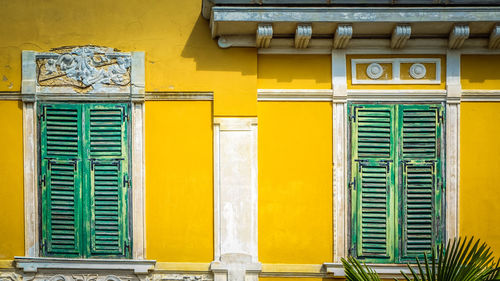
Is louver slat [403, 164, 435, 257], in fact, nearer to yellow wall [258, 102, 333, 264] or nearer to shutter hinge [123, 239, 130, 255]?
yellow wall [258, 102, 333, 264]

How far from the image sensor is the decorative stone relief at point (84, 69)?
5730 mm

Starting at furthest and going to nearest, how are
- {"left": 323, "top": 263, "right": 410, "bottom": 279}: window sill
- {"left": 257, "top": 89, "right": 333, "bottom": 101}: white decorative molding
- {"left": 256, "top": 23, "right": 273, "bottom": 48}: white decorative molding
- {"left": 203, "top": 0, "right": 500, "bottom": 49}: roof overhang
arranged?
1. {"left": 257, "top": 89, "right": 333, "bottom": 101}: white decorative molding
2. {"left": 323, "top": 263, "right": 410, "bottom": 279}: window sill
3. {"left": 256, "top": 23, "right": 273, "bottom": 48}: white decorative molding
4. {"left": 203, "top": 0, "right": 500, "bottom": 49}: roof overhang

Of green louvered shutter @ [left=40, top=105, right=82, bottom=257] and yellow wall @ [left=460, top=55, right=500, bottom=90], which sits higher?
yellow wall @ [left=460, top=55, right=500, bottom=90]

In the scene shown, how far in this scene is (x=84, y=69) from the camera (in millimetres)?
5734

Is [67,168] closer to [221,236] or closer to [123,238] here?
[123,238]

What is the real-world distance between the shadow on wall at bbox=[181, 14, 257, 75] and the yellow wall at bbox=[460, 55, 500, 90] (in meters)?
2.39

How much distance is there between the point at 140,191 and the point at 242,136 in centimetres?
130

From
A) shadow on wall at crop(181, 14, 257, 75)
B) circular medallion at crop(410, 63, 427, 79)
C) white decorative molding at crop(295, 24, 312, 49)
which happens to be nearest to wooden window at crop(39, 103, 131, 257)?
shadow on wall at crop(181, 14, 257, 75)

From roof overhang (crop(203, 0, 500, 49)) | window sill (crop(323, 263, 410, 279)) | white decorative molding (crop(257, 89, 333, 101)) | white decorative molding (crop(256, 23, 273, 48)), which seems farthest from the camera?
white decorative molding (crop(257, 89, 333, 101))

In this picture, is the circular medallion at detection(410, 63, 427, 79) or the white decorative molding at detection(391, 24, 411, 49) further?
the circular medallion at detection(410, 63, 427, 79)

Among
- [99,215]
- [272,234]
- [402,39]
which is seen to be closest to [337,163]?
[272,234]

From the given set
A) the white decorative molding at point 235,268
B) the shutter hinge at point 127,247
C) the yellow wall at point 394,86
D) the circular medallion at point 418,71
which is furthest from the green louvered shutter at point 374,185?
the shutter hinge at point 127,247

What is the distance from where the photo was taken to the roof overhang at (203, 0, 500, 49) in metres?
5.34

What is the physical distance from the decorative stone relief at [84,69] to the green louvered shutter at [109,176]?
27 cm
